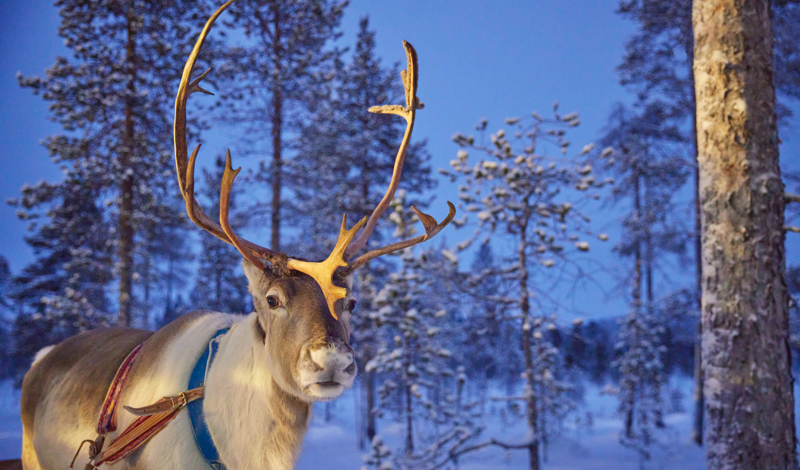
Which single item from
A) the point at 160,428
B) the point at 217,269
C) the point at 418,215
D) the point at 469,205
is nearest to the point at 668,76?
the point at 469,205

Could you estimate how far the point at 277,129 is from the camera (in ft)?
42.7

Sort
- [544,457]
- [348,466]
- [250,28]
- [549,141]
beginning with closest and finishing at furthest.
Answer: [549,141] → [250,28] → [348,466] → [544,457]


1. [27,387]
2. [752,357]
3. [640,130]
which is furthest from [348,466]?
[640,130]

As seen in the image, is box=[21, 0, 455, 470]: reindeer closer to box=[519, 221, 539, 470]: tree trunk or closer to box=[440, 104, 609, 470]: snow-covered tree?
box=[440, 104, 609, 470]: snow-covered tree

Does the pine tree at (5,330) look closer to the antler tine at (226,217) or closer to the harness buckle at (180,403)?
the harness buckle at (180,403)

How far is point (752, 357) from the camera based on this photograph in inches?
120

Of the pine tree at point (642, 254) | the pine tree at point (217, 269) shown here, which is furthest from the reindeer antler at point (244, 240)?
the pine tree at point (217, 269)

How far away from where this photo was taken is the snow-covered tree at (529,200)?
7.50 meters

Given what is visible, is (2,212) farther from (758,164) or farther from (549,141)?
(758,164)

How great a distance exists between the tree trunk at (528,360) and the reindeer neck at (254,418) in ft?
19.0

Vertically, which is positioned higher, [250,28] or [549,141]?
[250,28]

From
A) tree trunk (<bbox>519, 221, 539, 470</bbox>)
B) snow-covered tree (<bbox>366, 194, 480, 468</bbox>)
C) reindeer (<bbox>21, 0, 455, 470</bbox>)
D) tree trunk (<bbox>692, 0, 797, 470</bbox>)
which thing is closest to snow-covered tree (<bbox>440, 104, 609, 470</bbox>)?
tree trunk (<bbox>519, 221, 539, 470</bbox>)

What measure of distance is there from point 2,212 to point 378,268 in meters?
9.98

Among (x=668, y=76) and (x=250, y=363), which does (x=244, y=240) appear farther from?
(x=668, y=76)
